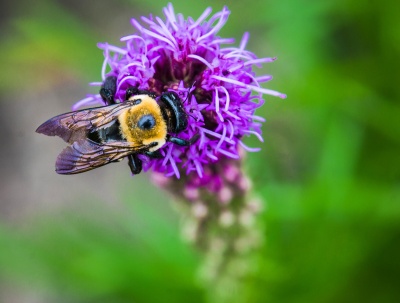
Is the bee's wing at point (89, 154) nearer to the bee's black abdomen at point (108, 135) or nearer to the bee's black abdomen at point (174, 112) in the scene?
the bee's black abdomen at point (108, 135)

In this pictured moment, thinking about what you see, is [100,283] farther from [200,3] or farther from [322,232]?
[200,3]

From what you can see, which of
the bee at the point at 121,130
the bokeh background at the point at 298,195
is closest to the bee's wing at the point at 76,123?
the bee at the point at 121,130

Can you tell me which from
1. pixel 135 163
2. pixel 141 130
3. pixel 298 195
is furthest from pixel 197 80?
pixel 298 195

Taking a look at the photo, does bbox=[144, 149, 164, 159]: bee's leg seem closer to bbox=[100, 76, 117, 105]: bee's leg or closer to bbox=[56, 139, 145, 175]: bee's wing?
bbox=[56, 139, 145, 175]: bee's wing

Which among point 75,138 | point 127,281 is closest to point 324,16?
point 127,281

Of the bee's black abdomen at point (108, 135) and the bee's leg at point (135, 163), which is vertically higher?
the bee's black abdomen at point (108, 135)

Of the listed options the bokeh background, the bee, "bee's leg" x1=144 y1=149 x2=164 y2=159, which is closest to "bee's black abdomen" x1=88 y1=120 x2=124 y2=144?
the bee
